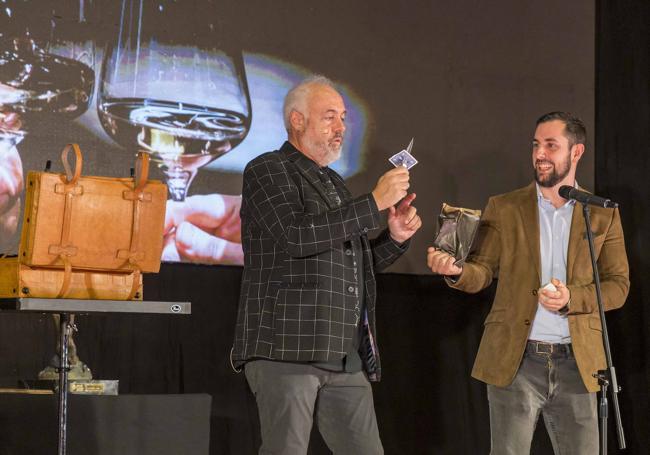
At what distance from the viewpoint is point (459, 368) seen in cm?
491

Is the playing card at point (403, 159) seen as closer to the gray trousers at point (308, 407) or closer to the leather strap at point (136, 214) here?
the gray trousers at point (308, 407)

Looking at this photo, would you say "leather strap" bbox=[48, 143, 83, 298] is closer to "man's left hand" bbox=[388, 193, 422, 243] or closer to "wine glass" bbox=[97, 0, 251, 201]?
"man's left hand" bbox=[388, 193, 422, 243]

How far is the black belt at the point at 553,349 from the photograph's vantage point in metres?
3.55

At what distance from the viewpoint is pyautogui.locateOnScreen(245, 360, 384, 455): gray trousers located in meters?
2.84

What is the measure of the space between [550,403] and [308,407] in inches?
46.5

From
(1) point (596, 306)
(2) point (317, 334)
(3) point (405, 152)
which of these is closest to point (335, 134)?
(3) point (405, 152)

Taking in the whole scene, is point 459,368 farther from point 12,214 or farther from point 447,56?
point 12,214

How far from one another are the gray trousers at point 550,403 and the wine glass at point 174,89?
1.78m

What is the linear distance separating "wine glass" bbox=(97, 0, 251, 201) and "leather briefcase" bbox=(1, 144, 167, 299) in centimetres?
152

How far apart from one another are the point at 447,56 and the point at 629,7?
41.7 inches

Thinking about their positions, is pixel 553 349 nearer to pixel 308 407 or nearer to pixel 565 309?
pixel 565 309

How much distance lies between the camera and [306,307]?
9.51ft

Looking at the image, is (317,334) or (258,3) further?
(258,3)

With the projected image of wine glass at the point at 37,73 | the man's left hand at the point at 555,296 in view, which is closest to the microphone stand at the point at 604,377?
the man's left hand at the point at 555,296
